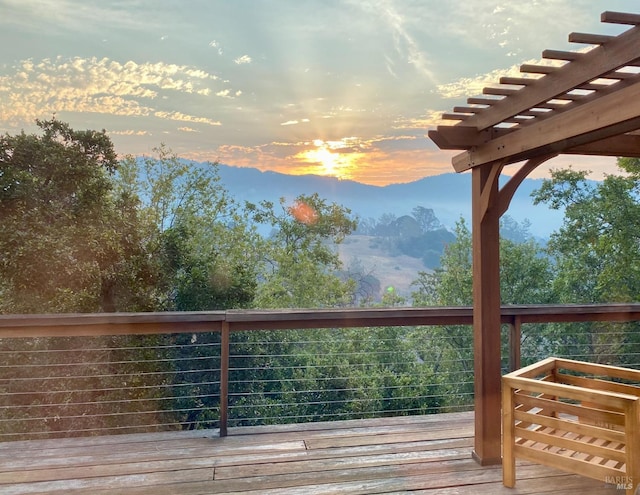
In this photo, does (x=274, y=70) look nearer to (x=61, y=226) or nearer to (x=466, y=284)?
(x=61, y=226)

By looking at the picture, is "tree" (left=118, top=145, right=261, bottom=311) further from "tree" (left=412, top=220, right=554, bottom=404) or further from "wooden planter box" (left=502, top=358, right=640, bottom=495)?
"wooden planter box" (left=502, top=358, right=640, bottom=495)

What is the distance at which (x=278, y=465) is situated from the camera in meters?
→ 2.40

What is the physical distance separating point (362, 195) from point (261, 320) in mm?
11770

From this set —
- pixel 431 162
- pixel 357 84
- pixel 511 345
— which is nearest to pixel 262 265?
pixel 357 84

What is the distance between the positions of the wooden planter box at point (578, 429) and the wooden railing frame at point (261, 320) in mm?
691

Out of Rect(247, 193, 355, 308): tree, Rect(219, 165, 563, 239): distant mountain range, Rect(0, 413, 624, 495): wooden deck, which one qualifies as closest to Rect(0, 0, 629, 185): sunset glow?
Rect(219, 165, 563, 239): distant mountain range

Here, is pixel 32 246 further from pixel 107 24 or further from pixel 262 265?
pixel 262 265

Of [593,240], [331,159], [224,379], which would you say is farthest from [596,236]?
[224,379]

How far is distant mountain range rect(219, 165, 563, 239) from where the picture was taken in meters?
11.6

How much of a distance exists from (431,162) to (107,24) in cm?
948

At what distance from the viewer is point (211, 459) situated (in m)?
2.50

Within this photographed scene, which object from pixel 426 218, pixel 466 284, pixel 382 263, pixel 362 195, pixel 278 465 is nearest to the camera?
pixel 278 465

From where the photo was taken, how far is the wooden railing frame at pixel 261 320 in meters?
2.70

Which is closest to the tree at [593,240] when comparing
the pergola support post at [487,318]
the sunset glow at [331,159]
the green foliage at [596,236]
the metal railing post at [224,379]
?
the green foliage at [596,236]
